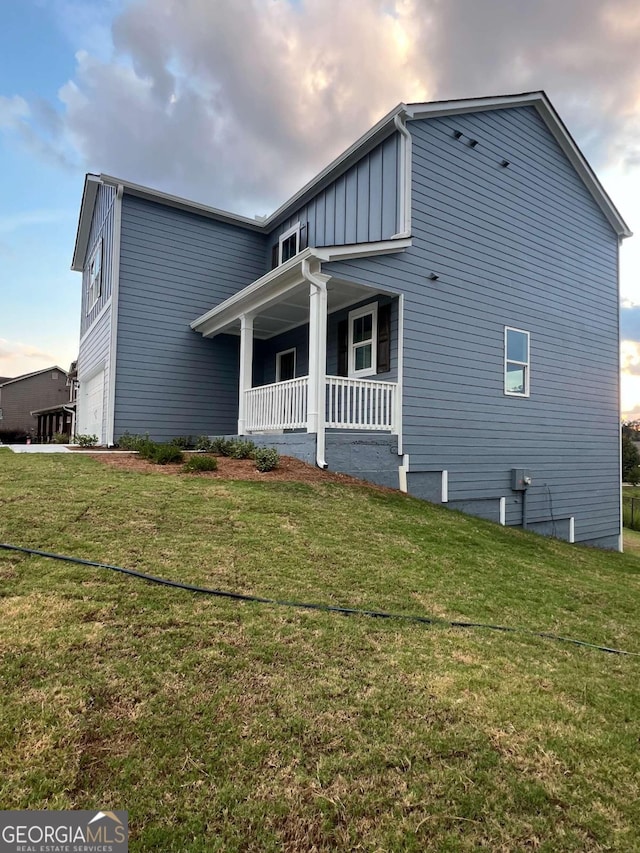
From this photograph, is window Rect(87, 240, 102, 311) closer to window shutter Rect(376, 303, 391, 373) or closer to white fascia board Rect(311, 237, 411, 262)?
white fascia board Rect(311, 237, 411, 262)

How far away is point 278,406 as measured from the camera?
28.7 ft

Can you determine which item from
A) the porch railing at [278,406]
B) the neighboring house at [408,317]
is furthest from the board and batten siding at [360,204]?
the porch railing at [278,406]

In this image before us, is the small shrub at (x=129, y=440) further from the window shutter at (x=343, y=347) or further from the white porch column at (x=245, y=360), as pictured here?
the window shutter at (x=343, y=347)

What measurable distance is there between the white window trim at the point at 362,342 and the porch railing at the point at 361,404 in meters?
0.74

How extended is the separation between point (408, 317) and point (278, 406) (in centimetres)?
290

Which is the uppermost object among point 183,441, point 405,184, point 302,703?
point 405,184

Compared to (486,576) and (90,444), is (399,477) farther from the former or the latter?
(90,444)

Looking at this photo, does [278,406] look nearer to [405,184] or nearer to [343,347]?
[343,347]

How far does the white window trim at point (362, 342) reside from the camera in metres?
9.09

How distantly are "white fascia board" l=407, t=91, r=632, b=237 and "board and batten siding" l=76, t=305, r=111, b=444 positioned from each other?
807 cm

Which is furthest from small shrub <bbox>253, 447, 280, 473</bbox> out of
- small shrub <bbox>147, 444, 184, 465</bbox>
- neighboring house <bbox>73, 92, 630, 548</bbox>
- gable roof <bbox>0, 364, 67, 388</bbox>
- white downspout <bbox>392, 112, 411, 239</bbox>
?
gable roof <bbox>0, 364, 67, 388</bbox>

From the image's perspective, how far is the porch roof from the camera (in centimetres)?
774

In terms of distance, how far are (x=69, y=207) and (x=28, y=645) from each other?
15989 millimetres

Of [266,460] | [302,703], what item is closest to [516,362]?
[266,460]
